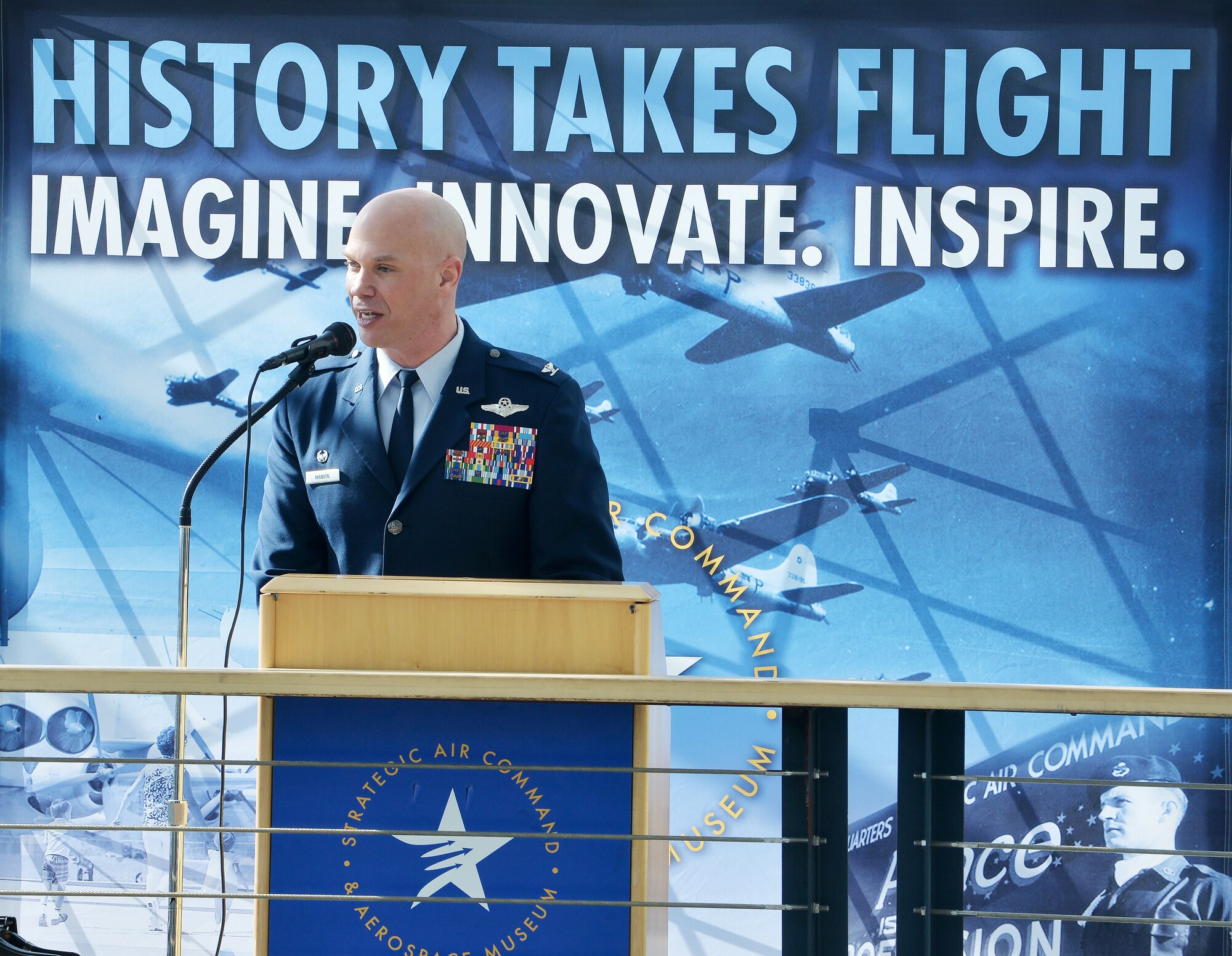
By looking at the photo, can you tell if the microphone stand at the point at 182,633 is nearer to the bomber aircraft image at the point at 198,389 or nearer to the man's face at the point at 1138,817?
the bomber aircraft image at the point at 198,389

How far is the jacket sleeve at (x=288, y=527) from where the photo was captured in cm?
207

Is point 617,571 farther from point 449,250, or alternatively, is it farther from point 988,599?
point 988,599

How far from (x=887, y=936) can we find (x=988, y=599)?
905 millimetres

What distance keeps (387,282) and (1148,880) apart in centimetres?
250

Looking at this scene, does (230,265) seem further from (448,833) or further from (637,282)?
(448,833)

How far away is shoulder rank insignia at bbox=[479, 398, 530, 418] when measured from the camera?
211 cm

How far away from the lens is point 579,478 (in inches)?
81.7

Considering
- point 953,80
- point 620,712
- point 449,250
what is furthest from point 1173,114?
point 620,712

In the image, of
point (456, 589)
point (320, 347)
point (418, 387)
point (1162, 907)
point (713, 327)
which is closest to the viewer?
point (456, 589)

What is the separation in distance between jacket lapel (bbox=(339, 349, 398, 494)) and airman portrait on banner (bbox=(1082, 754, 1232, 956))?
2140 millimetres

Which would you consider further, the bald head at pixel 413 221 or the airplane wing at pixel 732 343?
the airplane wing at pixel 732 343

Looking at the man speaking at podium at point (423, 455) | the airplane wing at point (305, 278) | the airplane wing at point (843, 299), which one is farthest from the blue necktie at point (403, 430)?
the airplane wing at point (843, 299)

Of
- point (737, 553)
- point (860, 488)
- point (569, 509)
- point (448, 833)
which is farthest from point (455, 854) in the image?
point (860, 488)

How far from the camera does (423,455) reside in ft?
6.70
